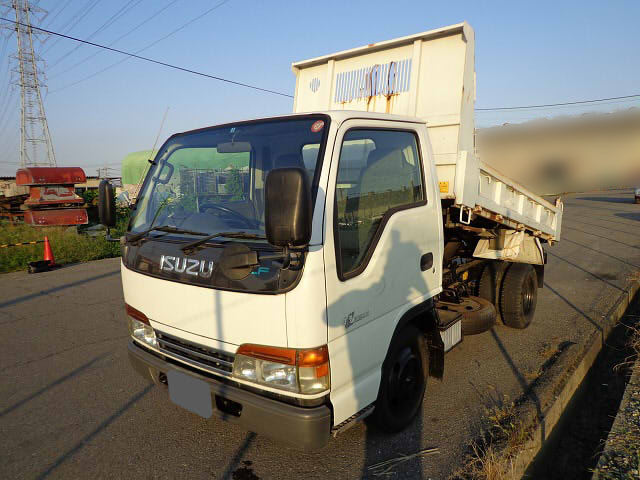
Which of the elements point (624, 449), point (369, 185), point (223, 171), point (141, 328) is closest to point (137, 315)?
point (141, 328)

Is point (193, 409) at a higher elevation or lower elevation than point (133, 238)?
lower

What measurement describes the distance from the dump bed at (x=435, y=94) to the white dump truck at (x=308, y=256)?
2 centimetres

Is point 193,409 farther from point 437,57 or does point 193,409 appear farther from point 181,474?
point 437,57

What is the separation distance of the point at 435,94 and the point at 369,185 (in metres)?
1.53

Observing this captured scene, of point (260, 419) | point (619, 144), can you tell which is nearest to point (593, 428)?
point (260, 419)

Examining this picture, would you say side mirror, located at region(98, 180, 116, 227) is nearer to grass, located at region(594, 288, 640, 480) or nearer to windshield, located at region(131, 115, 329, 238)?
windshield, located at region(131, 115, 329, 238)

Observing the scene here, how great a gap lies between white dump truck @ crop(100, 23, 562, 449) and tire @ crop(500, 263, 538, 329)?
145 centimetres

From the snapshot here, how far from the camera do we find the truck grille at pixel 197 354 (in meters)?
2.36

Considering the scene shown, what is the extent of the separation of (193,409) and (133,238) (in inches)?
45.9

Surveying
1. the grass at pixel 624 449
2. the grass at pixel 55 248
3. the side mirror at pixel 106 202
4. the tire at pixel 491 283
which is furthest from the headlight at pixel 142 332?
the grass at pixel 55 248

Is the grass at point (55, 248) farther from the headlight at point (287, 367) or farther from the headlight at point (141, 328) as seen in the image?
the headlight at point (287, 367)

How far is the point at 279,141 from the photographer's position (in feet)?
8.54

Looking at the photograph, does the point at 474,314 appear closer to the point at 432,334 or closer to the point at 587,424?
the point at 432,334

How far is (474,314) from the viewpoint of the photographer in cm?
406
